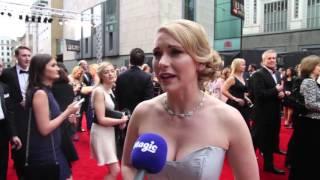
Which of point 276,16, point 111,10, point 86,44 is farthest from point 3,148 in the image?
point 86,44

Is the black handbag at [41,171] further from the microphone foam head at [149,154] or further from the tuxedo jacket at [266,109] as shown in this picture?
the tuxedo jacket at [266,109]

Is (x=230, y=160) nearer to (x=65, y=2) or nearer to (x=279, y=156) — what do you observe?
(x=279, y=156)

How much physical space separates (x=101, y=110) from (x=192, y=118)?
2471mm

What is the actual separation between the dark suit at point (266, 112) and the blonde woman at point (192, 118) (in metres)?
3.77

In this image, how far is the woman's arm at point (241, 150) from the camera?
1.43 metres

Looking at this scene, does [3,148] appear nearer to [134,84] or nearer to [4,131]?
[4,131]

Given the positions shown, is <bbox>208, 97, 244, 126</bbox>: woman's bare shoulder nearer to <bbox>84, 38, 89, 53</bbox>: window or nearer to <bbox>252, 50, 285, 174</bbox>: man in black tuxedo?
<bbox>252, 50, 285, 174</bbox>: man in black tuxedo

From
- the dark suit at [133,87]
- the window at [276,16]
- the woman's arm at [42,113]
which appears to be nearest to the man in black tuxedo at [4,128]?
the woman's arm at [42,113]

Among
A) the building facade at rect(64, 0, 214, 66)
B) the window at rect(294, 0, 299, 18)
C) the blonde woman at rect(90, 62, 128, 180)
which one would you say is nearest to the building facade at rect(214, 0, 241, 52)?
the building facade at rect(64, 0, 214, 66)

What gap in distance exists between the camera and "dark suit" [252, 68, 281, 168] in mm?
5133

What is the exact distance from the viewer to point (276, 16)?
29.0 metres

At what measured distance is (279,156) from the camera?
6387 mm

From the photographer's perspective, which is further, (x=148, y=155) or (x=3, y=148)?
(x=3, y=148)

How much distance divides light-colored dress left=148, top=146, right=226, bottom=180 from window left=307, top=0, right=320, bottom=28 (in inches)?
1078
